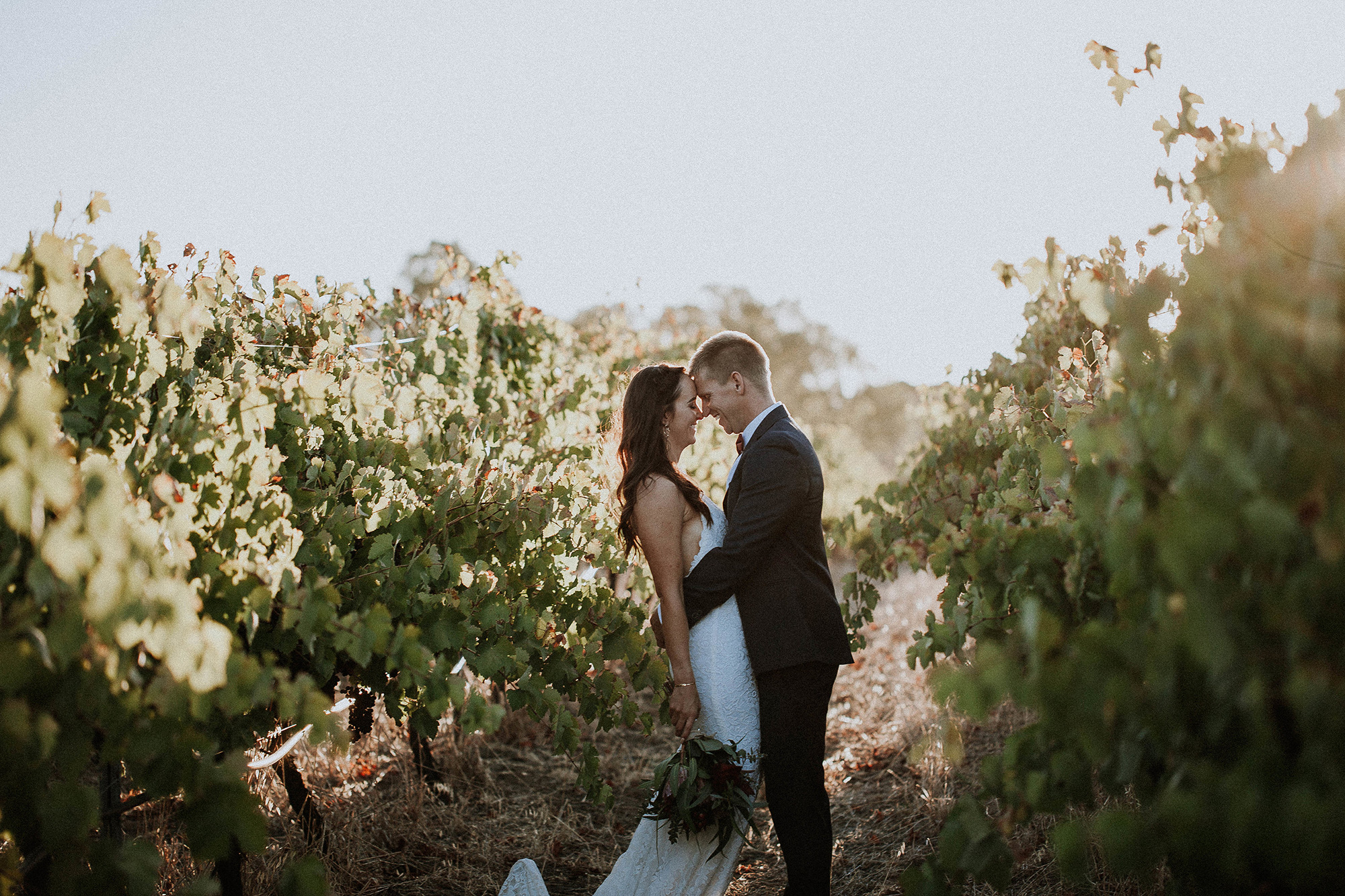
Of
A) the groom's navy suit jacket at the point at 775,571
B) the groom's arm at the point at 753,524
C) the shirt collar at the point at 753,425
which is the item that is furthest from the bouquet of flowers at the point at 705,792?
the shirt collar at the point at 753,425

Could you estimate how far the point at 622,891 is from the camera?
2898 millimetres

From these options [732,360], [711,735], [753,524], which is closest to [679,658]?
[711,735]

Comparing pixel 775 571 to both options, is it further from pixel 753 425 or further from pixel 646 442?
pixel 646 442

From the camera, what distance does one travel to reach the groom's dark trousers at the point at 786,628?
287 centimetres

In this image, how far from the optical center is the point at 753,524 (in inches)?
114

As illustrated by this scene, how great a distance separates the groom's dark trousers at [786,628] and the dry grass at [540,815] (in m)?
0.65

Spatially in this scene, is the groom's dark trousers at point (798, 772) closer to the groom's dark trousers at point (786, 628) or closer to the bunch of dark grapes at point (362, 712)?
the groom's dark trousers at point (786, 628)

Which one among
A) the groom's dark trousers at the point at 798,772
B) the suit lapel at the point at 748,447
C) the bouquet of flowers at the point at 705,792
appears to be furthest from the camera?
the suit lapel at the point at 748,447

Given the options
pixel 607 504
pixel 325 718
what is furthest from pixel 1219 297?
pixel 607 504

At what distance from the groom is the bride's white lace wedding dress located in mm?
49

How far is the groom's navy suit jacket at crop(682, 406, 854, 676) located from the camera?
2885mm

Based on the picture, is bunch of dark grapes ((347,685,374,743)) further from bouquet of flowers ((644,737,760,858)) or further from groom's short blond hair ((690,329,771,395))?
groom's short blond hair ((690,329,771,395))

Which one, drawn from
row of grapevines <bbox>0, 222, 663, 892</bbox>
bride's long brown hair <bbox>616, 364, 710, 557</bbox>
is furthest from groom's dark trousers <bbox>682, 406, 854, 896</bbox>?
row of grapevines <bbox>0, 222, 663, 892</bbox>

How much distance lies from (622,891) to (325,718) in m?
1.78
